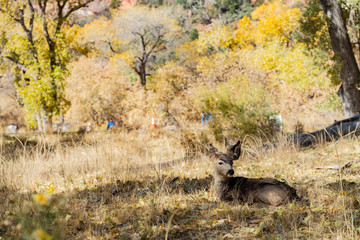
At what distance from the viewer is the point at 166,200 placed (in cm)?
380

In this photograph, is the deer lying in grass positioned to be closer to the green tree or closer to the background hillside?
the background hillside

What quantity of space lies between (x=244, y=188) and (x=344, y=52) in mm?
7064

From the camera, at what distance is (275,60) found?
2141 centimetres

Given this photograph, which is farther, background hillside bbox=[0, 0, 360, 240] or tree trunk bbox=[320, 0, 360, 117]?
tree trunk bbox=[320, 0, 360, 117]

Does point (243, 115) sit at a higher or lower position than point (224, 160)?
higher

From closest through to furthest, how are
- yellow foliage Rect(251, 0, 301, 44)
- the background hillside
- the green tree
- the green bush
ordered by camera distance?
the background hillside
the green bush
the green tree
yellow foliage Rect(251, 0, 301, 44)

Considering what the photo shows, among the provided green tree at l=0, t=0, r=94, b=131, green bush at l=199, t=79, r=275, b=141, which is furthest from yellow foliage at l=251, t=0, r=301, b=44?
green tree at l=0, t=0, r=94, b=131

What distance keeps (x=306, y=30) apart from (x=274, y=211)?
8272 mm

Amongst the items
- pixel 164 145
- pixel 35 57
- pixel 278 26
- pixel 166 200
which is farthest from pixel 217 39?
pixel 166 200

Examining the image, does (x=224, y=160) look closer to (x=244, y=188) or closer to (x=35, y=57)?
(x=244, y=188)

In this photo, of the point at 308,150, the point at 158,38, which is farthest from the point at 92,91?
the point at 308,150

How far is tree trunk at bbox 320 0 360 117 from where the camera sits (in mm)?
8945

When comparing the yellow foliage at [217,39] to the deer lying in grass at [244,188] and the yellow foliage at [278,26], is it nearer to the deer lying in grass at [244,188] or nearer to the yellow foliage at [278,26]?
the yellow foliage at [278,26]

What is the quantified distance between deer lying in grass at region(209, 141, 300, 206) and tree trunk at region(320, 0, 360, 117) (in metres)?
6.72
